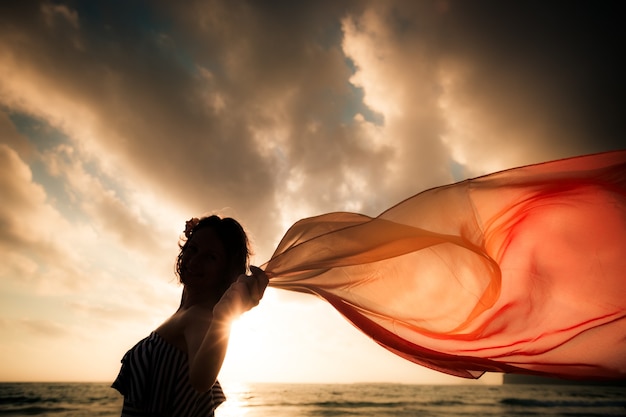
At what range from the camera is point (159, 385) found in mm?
1854

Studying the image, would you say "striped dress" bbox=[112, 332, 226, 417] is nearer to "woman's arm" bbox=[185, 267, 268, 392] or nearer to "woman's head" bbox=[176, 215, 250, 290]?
"woman's arm" bbox=[185, 267, 268, 392]

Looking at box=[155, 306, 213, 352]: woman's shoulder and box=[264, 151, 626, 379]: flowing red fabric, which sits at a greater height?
box=[264, 151, 626, 379]: flowing red fabric

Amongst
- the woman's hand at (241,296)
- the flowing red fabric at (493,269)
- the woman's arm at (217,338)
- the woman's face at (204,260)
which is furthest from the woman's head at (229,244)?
the woman's arm at (217,338)

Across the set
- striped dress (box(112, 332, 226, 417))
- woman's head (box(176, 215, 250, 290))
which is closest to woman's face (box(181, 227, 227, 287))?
woman's head (box(176, 215, 250, 290))

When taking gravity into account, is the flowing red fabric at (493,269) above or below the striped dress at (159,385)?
above

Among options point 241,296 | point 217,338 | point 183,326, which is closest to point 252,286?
point 241,296

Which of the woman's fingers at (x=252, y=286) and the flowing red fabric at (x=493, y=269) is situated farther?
the flowing red fabric at (x=493, y=269)

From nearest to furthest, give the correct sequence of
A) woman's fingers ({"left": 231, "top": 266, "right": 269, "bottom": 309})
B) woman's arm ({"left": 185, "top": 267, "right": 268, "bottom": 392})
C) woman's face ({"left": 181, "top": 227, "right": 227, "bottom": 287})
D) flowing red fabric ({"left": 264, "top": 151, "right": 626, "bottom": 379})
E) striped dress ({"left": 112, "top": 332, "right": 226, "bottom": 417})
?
woman's arm ({"left": 185, "top": 267, "right": 268, "bottom": 392}) < woman's fingers ({"left": 231, "top": 266, "right": 269, "bottom": 309}) < striped dress ({"left": 112, "top": 332, "right": 226, "bottom": 417}) < woman's face ({"left": 181, "top": 227, "right": 227, "bottom": 287}) < flowing red fabric ({"left": 264, "top": 151, "right": 626, "bottom": 379})

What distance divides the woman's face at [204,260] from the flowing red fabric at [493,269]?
425 mm

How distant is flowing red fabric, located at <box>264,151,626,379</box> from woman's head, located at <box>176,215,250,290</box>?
286 millimetres

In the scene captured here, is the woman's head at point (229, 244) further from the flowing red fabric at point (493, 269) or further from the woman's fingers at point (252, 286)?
the woman's fingers at point (252, 286)

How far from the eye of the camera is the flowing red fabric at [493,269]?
8.33 feet

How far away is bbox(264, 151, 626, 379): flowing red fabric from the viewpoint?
254 centimetres

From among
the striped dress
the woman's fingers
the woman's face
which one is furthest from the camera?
the woman's face
